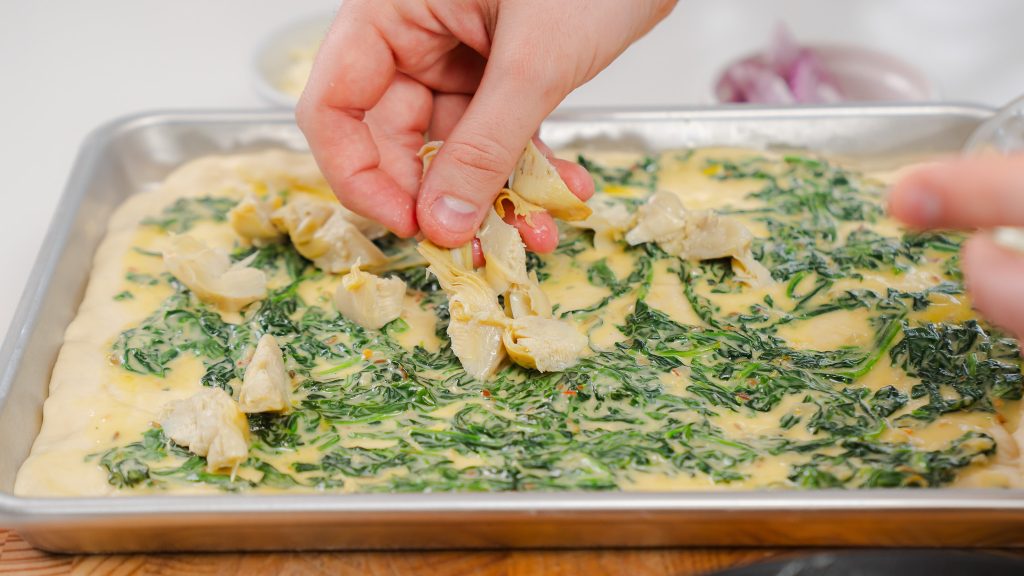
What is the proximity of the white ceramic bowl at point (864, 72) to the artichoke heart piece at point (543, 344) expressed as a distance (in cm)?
350

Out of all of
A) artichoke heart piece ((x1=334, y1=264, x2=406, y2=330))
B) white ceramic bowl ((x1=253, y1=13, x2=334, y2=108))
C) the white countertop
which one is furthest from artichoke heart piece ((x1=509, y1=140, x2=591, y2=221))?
the white countertop

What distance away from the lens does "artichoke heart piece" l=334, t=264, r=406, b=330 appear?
4.18 metres

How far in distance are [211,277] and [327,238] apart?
0.58m

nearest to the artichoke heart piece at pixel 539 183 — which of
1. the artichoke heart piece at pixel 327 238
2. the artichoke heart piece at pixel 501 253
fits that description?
the artichoke heart piece at pixel 501 253

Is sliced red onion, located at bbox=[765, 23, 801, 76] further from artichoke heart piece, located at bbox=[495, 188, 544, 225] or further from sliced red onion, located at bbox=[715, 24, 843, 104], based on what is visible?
artichoke heart piece, located at bbox=[495, 188, 544, 225]

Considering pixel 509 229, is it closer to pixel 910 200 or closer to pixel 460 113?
pixel 460 113

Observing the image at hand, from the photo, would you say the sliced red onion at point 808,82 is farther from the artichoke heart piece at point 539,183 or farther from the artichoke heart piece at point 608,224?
the artichoke heart piece at point 539,183

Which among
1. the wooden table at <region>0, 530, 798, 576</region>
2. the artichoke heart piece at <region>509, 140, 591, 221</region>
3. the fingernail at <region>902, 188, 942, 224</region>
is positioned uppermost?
the fingernail at <region>902, 188, 942, 224</region>

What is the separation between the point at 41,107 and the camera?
720 centimetres

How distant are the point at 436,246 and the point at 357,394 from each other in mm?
744

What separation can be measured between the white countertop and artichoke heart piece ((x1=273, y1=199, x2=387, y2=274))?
2460mm

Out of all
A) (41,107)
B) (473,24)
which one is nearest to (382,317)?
(473,24)

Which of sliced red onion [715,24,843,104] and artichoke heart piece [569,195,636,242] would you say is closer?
artichoke heart piece [569,195,636,242]

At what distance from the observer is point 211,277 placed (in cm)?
447
